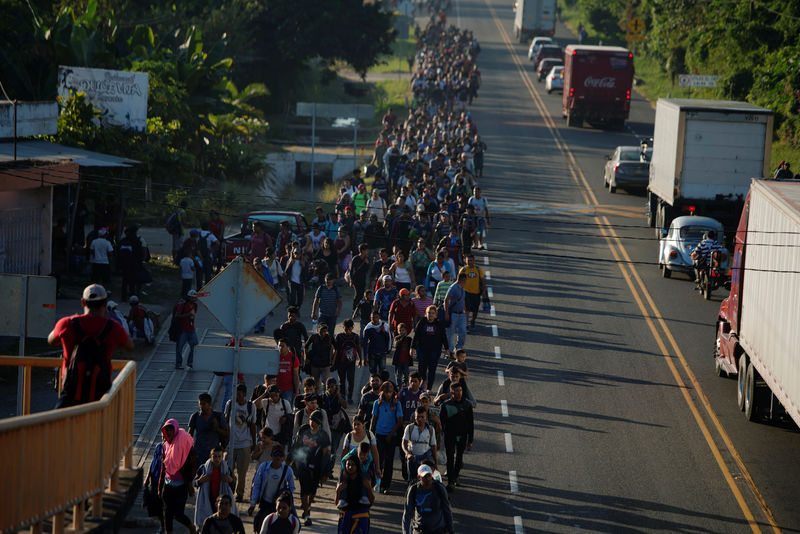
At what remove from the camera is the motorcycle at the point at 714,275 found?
25.8 meters

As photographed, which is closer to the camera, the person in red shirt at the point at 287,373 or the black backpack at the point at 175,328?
the person in red shirt at the point at 287,373

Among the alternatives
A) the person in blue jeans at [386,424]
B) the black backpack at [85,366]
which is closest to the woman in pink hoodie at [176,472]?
the person in blue jeans at [386,424]

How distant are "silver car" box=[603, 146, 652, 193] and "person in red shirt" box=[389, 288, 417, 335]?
68.2 feet

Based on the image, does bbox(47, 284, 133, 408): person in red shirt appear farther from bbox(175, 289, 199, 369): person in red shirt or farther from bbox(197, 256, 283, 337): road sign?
bbox(175, 289, 199, 369): person in red shirt

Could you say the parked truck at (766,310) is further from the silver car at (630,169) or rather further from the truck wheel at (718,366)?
the silver car at (630,169)

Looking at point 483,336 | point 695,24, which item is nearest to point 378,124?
point 695,24

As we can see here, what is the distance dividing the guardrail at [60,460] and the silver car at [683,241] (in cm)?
2112

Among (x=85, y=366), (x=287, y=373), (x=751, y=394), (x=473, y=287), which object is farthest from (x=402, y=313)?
(x=85, y=366)

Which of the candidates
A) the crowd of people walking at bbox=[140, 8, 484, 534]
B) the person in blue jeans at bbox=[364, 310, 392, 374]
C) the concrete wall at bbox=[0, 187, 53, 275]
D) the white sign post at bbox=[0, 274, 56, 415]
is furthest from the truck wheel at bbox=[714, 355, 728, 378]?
the white sign post at bbox=[0, 274, 56, 415]

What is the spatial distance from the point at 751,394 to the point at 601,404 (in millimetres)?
2345

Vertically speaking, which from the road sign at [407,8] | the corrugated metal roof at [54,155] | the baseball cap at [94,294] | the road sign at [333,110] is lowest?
the baseball cap at [94,294]

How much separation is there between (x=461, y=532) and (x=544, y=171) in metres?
31.0

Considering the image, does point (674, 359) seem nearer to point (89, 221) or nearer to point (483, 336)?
point (483, 336)

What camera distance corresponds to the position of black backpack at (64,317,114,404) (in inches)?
315
